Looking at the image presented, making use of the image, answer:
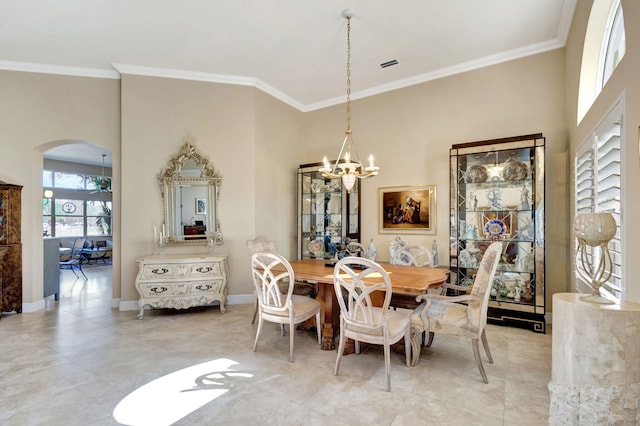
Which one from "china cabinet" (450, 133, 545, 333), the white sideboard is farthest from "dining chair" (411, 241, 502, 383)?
the white sideboard

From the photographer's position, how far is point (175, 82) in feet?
15.1

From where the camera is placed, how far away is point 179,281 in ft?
13.5

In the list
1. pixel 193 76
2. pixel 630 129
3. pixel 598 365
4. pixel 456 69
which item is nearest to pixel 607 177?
pixel 630 129

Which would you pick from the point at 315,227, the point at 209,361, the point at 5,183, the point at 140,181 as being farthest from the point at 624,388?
the point at 5,183

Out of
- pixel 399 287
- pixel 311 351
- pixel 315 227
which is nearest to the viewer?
pixel 399 287

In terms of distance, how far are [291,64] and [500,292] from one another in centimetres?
402

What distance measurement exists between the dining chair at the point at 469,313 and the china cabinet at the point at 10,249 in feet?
16.6

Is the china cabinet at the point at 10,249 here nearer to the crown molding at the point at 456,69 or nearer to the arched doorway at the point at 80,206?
the arched doorway at the point at 80,206

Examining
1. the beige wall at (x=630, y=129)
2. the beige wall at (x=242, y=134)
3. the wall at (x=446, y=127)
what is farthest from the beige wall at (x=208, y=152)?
the beige wall at (x=630, y=129)

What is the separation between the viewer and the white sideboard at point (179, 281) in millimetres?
4043

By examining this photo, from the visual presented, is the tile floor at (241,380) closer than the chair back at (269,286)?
Yes

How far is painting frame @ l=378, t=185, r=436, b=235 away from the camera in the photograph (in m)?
4.53

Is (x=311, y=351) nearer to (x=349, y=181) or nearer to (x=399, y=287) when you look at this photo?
(x=399, y=287)

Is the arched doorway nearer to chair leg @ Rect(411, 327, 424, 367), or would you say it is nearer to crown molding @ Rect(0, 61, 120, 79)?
crown molding @ Rect(0, 61, 120, 79)
